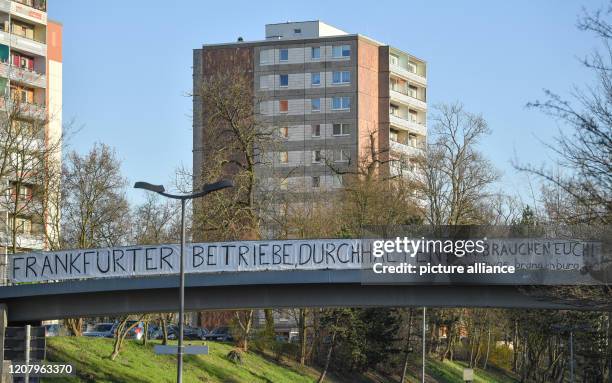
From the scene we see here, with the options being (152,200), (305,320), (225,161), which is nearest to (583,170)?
(225,161)

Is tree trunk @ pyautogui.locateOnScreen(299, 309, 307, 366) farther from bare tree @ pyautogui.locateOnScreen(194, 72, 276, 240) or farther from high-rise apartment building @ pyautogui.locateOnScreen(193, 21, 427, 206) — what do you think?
high-rise apartment building @ pyautogui.locateOnScreen(193, 21, 427, 206)

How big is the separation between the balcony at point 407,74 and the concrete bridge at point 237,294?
76.3 meters

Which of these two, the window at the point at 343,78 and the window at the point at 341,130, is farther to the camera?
the window at the point at 341,130

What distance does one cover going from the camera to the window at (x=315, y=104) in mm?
114188

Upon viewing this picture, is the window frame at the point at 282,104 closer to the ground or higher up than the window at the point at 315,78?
closer to the ground

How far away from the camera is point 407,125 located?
12231 centimetres

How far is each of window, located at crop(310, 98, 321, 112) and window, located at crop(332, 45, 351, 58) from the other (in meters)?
4.05

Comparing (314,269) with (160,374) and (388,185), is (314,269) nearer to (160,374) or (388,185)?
(160,374)

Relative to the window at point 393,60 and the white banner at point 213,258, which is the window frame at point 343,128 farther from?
the white banner at point 213,258

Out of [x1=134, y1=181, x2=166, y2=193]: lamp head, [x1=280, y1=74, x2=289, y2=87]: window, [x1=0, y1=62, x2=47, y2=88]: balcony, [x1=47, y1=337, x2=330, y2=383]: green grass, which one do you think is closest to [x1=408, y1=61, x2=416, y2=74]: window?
[x1=280, y1=74, x2=289, y2=87]: window

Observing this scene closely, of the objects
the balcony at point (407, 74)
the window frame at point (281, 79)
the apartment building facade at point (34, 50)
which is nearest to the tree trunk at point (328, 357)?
the apartment building facade at point (34, 50)

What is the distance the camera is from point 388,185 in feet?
267

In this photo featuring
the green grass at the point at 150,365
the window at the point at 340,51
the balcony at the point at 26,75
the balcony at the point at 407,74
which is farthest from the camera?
the balcony at the point at 407,74

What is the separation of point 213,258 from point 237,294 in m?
1.58
